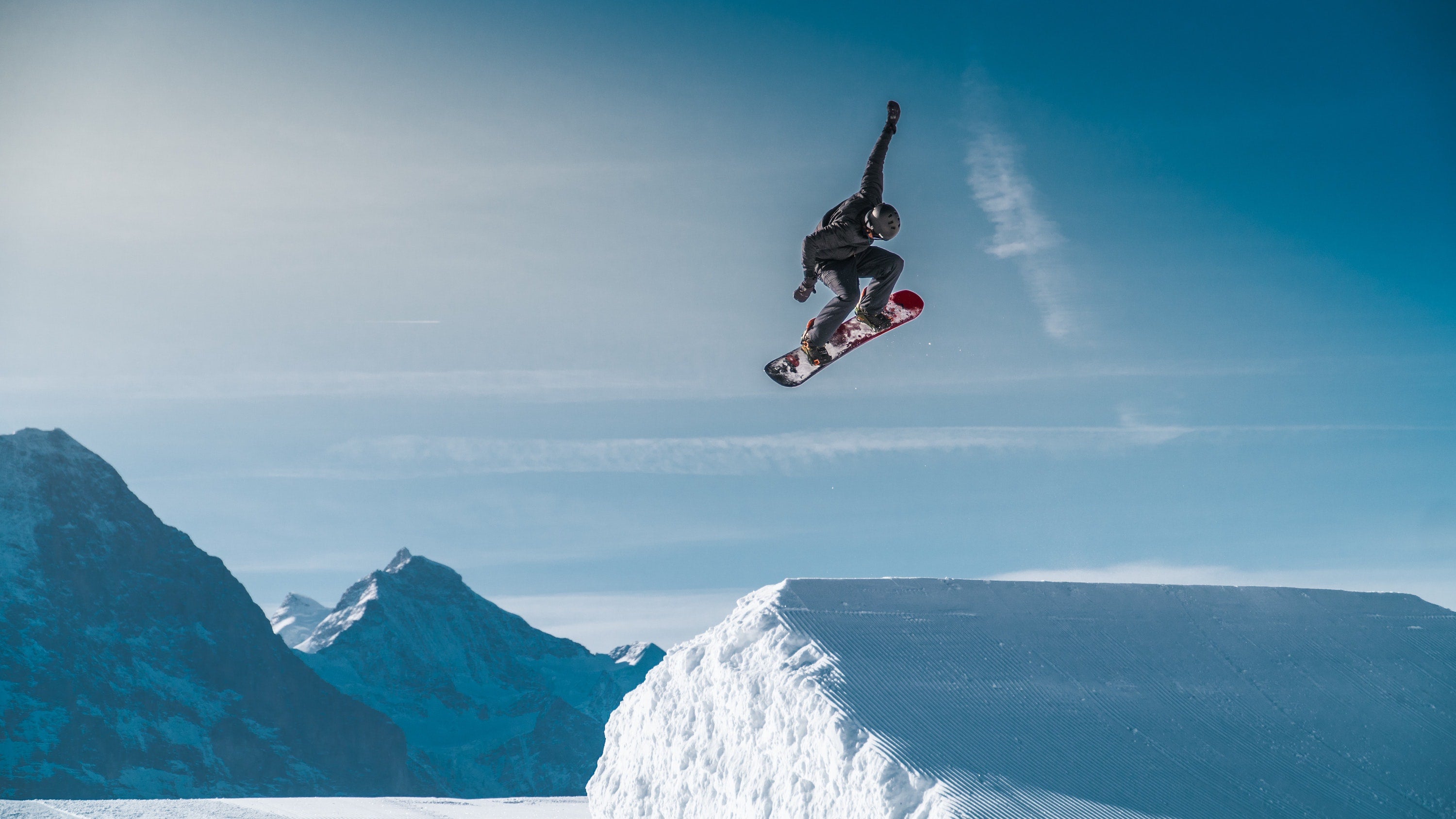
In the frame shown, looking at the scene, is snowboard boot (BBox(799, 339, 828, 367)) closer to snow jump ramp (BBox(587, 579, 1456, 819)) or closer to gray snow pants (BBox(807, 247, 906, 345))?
gray snow pants (BBox(807, 247, 906, 345))

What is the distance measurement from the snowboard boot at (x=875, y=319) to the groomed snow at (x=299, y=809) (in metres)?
11.8

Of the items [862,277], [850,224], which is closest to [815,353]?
[862,277]

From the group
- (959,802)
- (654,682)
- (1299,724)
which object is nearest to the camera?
(959,802)

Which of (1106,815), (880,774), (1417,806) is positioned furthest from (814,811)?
(1417,806)

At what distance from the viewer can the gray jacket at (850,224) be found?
34.3 feet

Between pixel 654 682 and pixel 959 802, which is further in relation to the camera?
Result: pixel 654 682

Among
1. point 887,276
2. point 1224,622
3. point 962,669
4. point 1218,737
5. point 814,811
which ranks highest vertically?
point 887,276

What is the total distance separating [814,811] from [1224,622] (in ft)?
24.6

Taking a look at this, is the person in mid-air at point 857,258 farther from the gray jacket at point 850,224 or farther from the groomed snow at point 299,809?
the groomed snow at point 299,809

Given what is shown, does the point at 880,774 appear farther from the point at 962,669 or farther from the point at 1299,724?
the point at 1299,724

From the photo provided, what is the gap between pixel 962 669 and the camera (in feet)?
40.1

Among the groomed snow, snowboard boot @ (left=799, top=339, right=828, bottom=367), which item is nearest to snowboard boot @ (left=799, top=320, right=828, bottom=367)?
snowboard boot @ (left=799, top=339, right=828, bottom=367)

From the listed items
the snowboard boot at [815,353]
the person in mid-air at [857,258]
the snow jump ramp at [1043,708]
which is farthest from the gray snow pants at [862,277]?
the snow jump ramp at [1043,708]

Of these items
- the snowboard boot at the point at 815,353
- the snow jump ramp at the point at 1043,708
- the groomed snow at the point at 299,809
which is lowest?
the groomed snow at the point at 299,809
